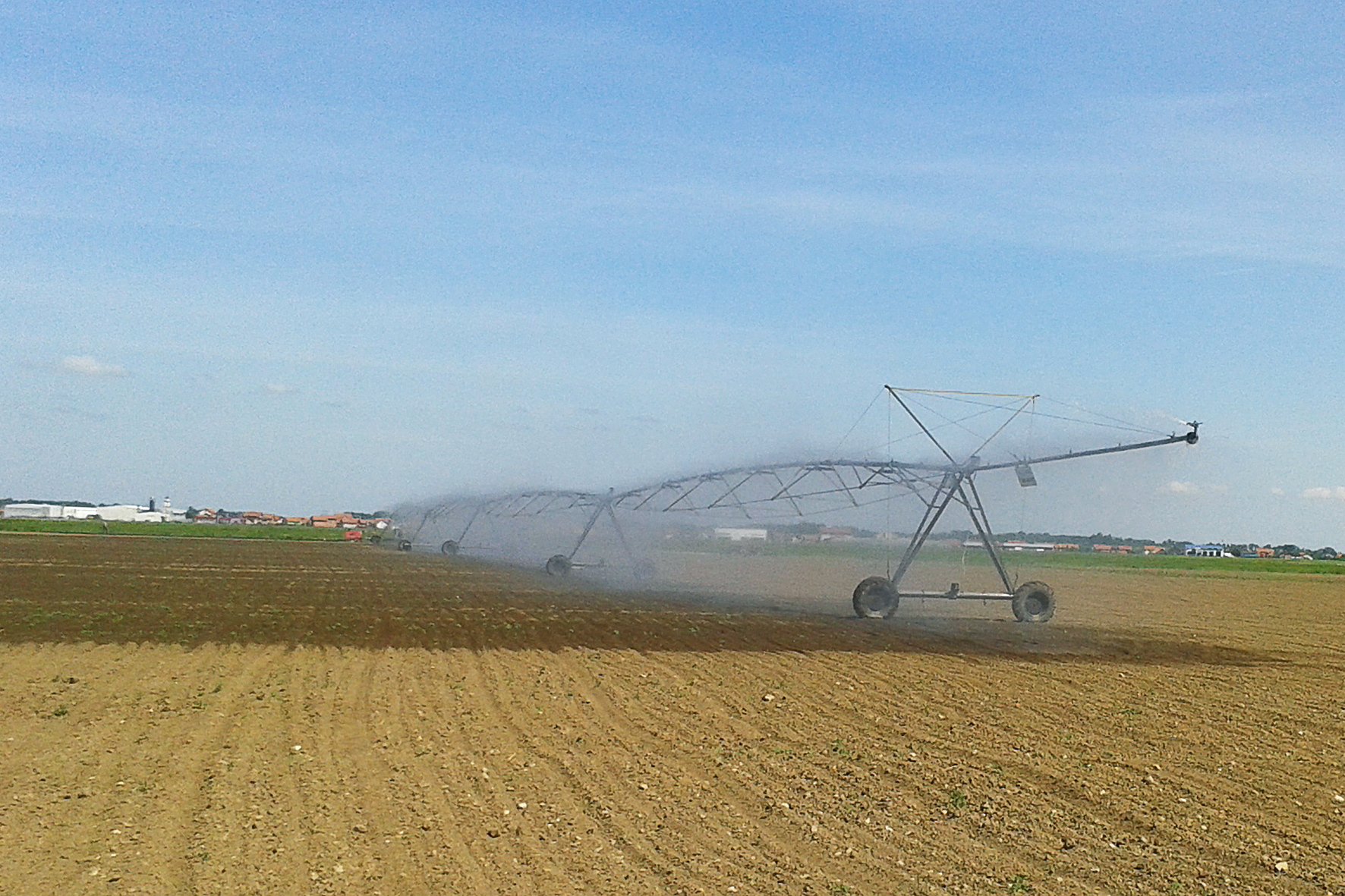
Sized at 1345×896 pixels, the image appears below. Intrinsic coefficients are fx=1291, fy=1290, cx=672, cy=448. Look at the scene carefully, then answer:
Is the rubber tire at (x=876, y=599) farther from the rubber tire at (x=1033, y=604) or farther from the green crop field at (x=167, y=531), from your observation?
the green crop field at (x=167, y=531)

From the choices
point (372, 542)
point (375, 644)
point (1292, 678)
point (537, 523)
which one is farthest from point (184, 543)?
point (1292, 678)

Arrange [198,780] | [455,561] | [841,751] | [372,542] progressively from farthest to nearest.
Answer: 1. [372,542]
2. [455,561]
3. [841,751]
4. [198,780]

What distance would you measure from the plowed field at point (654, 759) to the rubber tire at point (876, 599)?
2943mm

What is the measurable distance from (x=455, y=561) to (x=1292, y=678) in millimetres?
52070

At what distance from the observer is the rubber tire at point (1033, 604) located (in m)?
31.5

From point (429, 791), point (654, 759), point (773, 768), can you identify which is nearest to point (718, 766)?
point (773, 768)

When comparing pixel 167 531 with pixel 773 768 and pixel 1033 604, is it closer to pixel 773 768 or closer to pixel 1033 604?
pixel 1033 604

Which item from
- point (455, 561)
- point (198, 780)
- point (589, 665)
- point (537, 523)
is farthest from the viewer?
point (537, 523)

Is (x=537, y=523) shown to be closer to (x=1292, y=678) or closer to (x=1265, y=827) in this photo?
(x=1292, y=678)

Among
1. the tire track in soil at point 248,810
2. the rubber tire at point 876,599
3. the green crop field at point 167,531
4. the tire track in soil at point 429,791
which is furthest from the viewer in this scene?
the green crop field at point 167,531

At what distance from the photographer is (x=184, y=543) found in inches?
3661

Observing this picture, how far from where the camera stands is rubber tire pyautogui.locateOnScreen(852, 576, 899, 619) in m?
31.1

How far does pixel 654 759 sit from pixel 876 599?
19006mm

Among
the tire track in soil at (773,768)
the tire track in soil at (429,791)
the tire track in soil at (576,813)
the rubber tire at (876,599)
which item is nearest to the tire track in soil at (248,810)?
the tire track in soil at (429,791)
